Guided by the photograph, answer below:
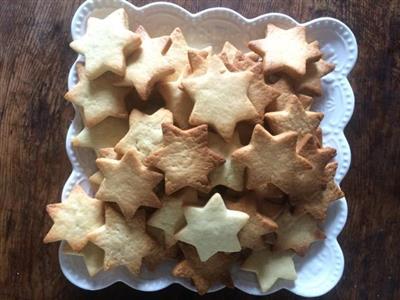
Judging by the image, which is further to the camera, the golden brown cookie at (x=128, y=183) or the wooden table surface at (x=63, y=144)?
the wooden table surface at (x=63, y=144)

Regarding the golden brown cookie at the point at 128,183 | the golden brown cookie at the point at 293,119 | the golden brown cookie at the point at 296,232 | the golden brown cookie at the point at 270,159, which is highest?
the golden brown cookie at the point at 293,119

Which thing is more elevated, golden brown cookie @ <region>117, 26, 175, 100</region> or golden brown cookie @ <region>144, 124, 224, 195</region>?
golden brown cookie @ <region>117, 26, 175, 100</region>

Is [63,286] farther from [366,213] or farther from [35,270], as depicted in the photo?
[366,213]

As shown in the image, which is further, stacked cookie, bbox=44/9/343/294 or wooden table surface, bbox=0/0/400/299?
wooden table surface, bbox=0/0/400/299

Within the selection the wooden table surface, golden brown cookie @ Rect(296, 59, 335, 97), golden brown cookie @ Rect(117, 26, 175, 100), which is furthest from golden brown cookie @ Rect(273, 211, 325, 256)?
golden brown cookie @ Rect(117, 26, 175, 100)

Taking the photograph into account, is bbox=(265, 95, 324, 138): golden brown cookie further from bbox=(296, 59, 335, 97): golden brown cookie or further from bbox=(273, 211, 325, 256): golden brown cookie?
bbox=(273, 211, 325, 256): golden brown cookie

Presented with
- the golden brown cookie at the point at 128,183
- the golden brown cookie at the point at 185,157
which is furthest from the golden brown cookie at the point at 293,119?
the golden brown cookie at the point at 128,183

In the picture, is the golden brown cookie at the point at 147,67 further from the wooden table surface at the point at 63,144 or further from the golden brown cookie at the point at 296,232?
the golden brown cookie at the point at 296,232

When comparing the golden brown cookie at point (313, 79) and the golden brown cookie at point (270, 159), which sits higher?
the golden brown cookie at point (313, 79)
